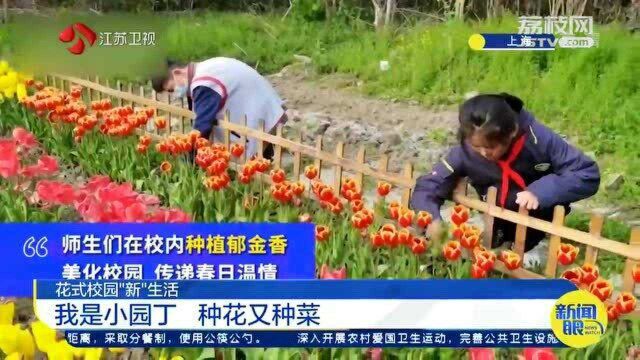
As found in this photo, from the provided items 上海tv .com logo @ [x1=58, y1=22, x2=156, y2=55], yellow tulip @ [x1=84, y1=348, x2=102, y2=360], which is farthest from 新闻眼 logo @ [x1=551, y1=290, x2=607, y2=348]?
上海tv .com logo @ [x1=58, y1=22, x2=156, y2=55]

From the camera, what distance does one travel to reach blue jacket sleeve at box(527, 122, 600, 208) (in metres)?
1.84

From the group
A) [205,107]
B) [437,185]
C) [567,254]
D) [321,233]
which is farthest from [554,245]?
[205,107]

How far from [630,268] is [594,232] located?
11 centimetres

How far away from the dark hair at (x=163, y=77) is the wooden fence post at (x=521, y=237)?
0.84m

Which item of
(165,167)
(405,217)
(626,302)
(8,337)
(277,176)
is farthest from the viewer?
(165,167)

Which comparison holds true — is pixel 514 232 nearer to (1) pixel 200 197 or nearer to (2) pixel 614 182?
(2) pixel 614 182

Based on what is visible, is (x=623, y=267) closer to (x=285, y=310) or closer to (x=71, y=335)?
(x=285, y=310)

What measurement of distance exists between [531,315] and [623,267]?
22cm

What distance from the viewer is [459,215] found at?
1.87 metres

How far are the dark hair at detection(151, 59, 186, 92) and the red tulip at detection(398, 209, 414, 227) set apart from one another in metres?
0.61

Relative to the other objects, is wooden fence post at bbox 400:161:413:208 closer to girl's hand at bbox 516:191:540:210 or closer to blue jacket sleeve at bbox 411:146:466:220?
blue jacket sleeve at bbox 411:146:466:220

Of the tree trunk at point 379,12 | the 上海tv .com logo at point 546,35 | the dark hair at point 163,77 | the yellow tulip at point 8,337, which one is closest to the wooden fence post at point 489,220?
the 上海tv .com logo at point 546,35

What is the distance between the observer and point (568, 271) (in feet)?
5.95
